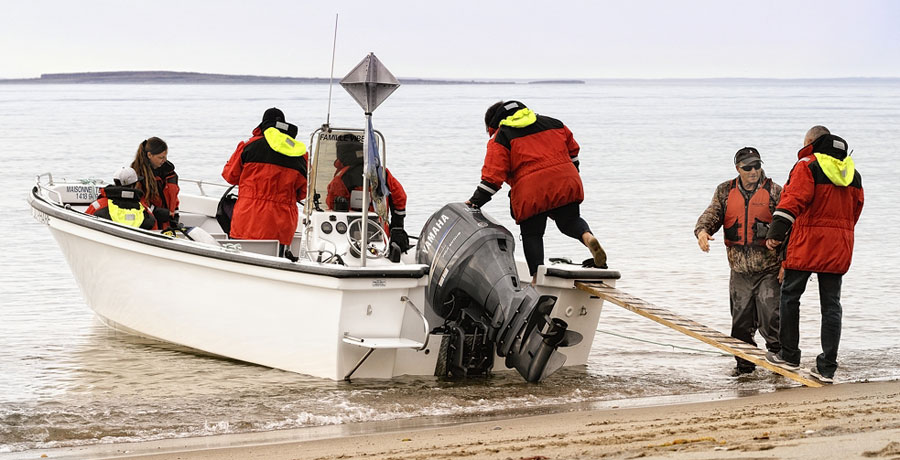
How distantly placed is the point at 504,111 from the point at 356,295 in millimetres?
1536

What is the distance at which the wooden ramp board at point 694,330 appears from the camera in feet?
19.7

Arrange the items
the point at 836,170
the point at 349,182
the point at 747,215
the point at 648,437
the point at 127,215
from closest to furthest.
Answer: the point at 648,437 → the point at 836,170 → the point at 747,215 → the point at 349,182 → the point at 127,215

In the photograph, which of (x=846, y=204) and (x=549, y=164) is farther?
(x=549, y=164)

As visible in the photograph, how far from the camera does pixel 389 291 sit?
630 centimetres

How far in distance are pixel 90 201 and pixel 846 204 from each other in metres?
6.13

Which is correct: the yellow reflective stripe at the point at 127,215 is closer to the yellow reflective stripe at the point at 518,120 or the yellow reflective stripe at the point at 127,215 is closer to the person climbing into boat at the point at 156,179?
the person climbing into boat at the point at 156,179

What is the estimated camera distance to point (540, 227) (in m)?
6.87

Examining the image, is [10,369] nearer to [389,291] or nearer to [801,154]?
[389,291]

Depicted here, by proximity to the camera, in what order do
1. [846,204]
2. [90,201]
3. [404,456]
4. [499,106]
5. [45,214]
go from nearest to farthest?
[404,456]
[846,204]
[499,106]
[45,214]
[90,201]

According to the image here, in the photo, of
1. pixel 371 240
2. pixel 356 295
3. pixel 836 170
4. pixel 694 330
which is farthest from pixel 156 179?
pixel 836 170

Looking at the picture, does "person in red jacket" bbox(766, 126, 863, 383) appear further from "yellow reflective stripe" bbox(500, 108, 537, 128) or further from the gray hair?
"yellow reflective stripe" bbox(500, 108, 537, 128)

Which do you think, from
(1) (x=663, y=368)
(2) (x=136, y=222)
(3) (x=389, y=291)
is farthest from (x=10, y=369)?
(1) (x=663, y=368)

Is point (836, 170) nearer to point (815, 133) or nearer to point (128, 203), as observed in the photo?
point (815, 133)

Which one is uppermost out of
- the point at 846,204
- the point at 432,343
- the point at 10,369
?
the point at 846,204
